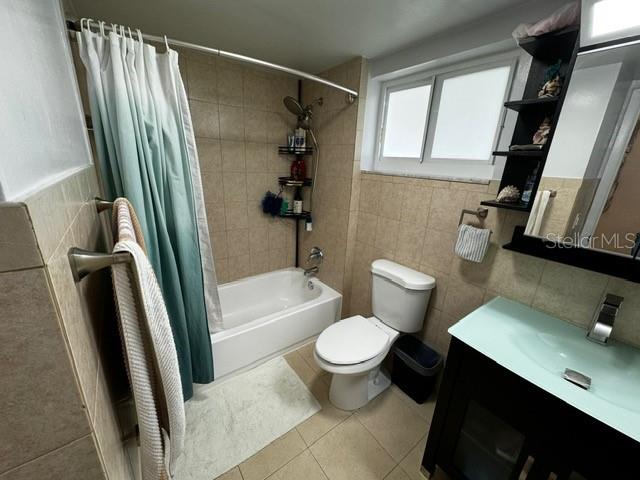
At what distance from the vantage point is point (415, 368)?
1544 millimetres

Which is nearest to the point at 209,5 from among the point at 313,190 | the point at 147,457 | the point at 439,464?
the point at 313,190

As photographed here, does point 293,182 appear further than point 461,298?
Yes

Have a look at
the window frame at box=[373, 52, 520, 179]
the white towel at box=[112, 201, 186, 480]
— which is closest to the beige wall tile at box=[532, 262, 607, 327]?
the window frame at box=[373, 52, 520, 179]

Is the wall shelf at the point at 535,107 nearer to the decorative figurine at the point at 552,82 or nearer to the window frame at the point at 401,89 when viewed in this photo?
the decorative figurine at the point at 552,82

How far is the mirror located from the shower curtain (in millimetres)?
1593

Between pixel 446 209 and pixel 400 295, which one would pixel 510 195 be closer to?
pixel 446 209

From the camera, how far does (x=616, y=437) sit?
0.69 metres

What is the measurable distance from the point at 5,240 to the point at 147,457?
494mm

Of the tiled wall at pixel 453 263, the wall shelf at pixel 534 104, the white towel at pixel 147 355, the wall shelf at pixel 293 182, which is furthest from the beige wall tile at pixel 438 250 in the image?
the white towel at pixel 147 355

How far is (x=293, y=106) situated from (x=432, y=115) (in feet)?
3.43

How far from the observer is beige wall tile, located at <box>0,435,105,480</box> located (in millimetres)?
328

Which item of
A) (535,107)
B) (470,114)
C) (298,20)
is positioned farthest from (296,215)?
(535,107)

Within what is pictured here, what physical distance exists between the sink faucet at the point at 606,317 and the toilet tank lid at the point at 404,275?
67 cm

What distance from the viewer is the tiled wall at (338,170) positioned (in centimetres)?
178
